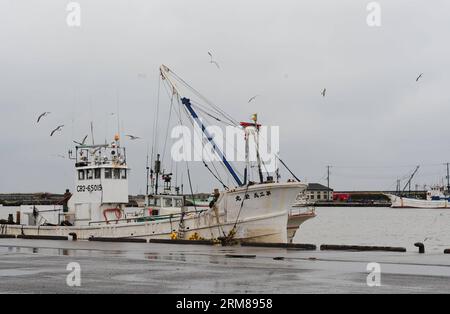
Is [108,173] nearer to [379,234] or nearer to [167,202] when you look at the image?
[167,202]

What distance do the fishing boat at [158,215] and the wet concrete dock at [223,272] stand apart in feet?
34.2

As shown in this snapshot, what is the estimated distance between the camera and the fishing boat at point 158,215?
3750 cm

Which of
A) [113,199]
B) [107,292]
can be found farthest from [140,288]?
[113,199]

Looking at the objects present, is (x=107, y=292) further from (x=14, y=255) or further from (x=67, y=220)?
(x=67, y=220)

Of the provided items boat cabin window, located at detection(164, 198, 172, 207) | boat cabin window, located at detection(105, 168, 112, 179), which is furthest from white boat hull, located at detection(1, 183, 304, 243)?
boat cabin window, located at detection(105, 168, 112, 179)

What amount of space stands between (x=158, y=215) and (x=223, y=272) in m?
24.2

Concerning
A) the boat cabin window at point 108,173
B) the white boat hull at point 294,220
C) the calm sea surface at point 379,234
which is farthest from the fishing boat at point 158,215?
the calm sea surface at point 379,234

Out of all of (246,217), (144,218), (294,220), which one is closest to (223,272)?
(246,217)

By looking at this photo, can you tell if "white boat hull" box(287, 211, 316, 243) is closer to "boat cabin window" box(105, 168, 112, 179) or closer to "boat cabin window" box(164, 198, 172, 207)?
"boat cabin window" box(164, 198, 172, 207)

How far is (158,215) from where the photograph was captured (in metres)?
42.6

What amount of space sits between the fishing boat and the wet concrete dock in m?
10.4

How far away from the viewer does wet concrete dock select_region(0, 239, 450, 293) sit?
Answer: 49.6 feet

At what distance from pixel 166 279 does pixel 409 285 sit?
19.0ft

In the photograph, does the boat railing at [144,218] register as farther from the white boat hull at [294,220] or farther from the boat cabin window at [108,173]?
the white boat hull at [294,220]
